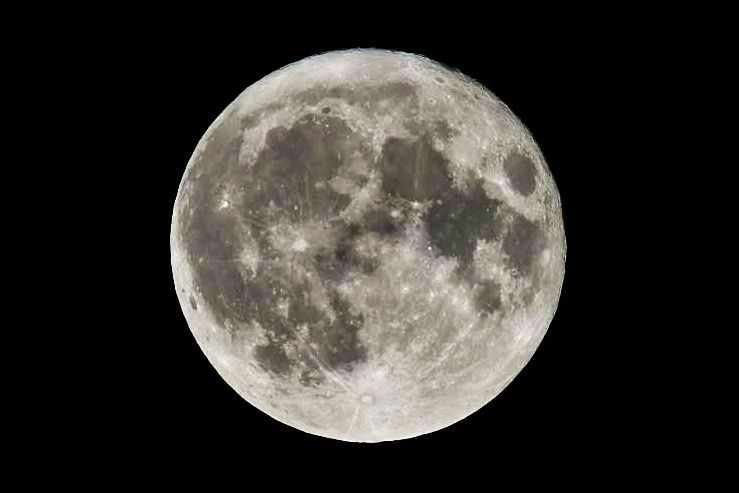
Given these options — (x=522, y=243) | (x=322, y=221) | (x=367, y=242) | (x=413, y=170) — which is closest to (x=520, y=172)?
(x=522, y=243)

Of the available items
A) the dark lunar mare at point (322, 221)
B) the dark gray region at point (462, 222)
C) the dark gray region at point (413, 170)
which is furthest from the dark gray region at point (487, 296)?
the dark gray region at point (413, 170)

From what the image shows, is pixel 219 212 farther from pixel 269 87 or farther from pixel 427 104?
pixel 427 104

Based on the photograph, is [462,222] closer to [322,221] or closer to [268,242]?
[322,221]

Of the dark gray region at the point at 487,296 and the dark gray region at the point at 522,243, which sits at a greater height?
the dark gray region at the point at 522,243

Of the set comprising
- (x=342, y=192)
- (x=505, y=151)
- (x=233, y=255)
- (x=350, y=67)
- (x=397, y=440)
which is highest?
(x=350, y=67)

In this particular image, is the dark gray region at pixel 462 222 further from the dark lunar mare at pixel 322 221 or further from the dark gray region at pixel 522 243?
the dark gray region at pixel 522 243

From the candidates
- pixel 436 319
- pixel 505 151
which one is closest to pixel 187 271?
pixel 436 319
